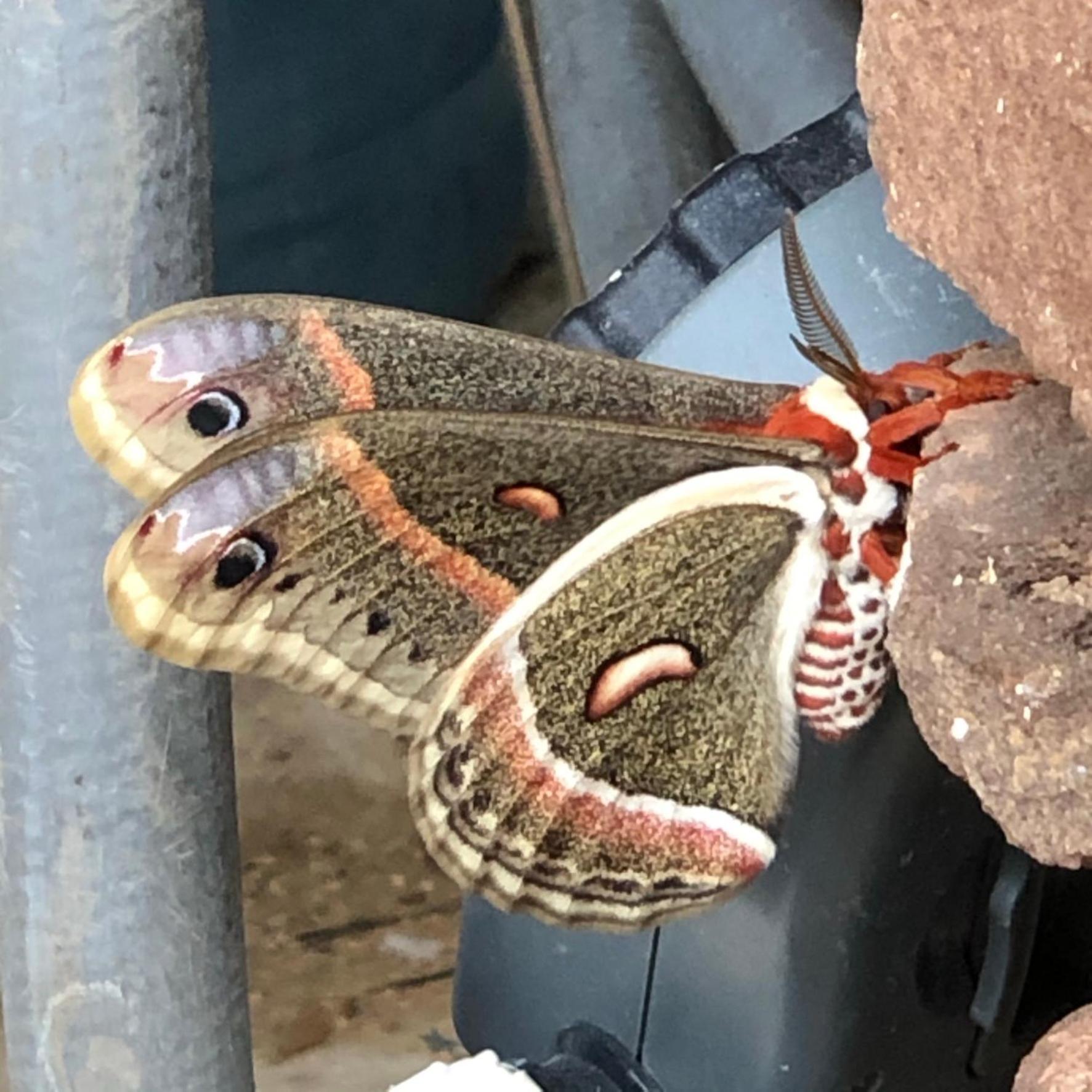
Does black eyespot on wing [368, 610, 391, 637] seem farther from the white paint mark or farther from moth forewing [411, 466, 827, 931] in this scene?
the white paint mark

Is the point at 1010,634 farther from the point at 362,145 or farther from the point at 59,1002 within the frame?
the point at 362,145

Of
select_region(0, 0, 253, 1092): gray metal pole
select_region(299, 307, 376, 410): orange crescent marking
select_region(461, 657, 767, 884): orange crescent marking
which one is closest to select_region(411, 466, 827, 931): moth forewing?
select_region(461, 657, 767, 884): orange crescent marking

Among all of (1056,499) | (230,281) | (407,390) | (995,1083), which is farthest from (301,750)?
(1056,499)

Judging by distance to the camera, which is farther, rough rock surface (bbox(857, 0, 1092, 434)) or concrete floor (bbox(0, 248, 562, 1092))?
concrete floor (bbox(0, 248, 562, 1092))

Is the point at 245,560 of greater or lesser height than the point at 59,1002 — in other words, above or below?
above

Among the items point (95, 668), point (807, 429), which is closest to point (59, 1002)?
point (95, 668)

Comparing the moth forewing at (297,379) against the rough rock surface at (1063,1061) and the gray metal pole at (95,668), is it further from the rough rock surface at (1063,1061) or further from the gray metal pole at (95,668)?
the rough rock surface at (1063,1061)
